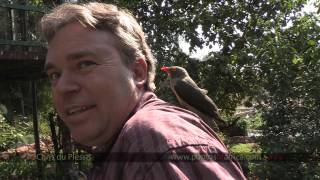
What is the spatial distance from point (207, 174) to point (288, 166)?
604cm

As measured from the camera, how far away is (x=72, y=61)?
63.5 inches

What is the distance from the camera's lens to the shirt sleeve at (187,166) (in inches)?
45.4

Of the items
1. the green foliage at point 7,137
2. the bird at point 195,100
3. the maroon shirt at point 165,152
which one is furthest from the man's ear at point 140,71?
the green foliage at point 7,137

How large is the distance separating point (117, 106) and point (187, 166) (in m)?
0.45

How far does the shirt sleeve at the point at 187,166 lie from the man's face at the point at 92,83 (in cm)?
42

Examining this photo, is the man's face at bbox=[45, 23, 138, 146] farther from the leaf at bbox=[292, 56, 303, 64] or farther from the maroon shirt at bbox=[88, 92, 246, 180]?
the leaf at bbox=[292, 56, 303, 64]

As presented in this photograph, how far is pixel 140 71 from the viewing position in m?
1.80

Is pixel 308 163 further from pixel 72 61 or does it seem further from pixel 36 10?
pixel 72 61

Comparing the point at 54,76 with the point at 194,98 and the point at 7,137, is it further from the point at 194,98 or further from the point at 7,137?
the point at 7,137

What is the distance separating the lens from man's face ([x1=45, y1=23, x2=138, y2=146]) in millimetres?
1555

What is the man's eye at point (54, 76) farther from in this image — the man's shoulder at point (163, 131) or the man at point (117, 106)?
the man's shoulder at point (163, 131)

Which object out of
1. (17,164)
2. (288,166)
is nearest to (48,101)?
(17,164)

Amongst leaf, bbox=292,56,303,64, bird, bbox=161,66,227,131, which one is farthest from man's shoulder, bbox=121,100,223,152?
leaf, bbox=292,56,303,64

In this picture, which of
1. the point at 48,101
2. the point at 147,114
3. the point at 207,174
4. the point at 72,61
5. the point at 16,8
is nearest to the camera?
the point at 207,174
